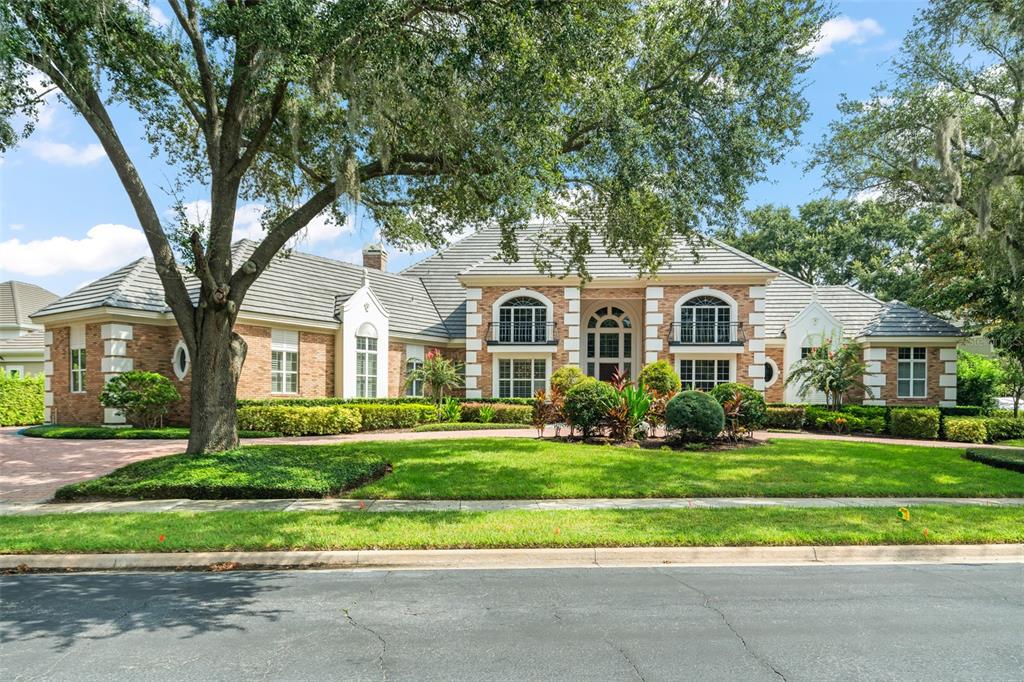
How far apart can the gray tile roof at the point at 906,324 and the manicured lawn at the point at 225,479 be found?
22.1m

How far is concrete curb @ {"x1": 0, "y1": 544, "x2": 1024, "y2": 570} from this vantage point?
712cm

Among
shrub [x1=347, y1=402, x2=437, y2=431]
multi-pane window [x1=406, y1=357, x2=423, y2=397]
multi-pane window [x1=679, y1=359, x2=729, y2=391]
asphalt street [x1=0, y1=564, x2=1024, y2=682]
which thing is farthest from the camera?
multi-pane window [x1=406, y1=357, x2=423, y2=397]

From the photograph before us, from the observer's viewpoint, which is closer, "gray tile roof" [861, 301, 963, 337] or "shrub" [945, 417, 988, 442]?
"shrub" [945, 417, 988, 442]

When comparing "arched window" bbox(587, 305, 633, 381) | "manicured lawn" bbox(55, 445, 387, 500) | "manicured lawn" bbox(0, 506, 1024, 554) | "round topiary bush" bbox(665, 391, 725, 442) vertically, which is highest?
"arched window" bbox(587, 305, 633, 381)

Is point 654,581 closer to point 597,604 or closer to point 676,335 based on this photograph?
point 597,604

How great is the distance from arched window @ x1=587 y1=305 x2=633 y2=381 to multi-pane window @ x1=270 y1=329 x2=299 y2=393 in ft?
44.4

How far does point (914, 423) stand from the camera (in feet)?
70.2

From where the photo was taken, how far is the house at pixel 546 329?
22203 mm

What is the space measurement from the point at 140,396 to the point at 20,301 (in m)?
31.0

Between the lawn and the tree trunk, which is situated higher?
the tree trunk

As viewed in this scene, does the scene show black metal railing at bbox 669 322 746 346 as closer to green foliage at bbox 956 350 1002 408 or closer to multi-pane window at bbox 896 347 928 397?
multi-pane window at bbox 896 347 928 397

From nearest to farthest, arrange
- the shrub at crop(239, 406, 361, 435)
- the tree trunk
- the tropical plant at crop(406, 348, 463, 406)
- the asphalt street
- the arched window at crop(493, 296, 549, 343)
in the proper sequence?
the asphalt street
the tree trunk
the shrub at crop(239, 406, 361, 435)
the tropical plant at crop(406, 348, 463, 406)
the arched window at crop(493, 296, 549, 343)

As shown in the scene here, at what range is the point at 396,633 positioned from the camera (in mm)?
5152

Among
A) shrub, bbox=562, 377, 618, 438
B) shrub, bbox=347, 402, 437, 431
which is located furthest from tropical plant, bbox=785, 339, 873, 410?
shrub, bbox=347, 402, 437, 431
